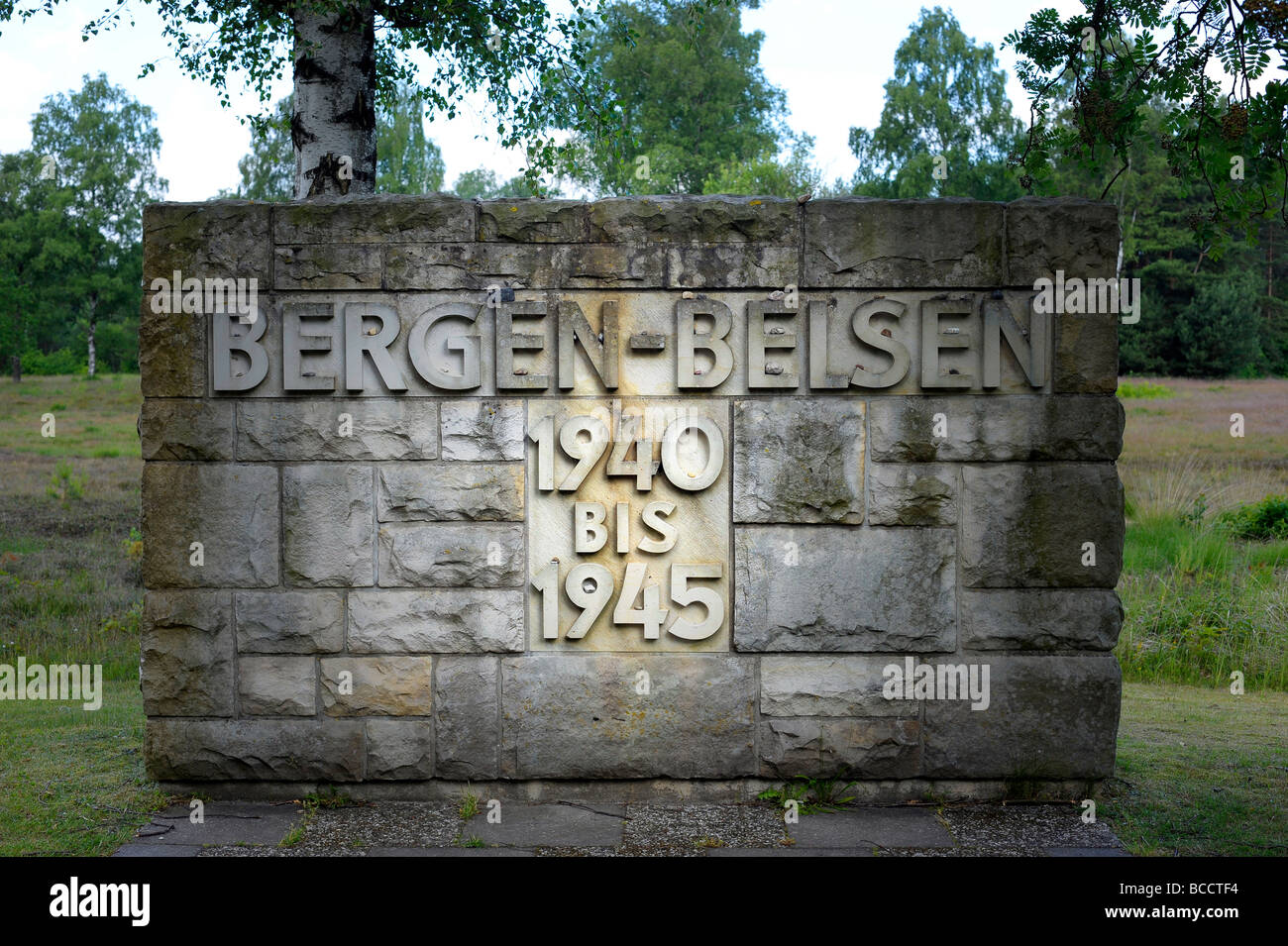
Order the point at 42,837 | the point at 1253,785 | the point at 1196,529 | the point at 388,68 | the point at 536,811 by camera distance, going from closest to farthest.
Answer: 1. the point at 42,837
2. the point at 536,811
3. the point at 1253,785
4. the point at 388,68
5. the point at 1196,529

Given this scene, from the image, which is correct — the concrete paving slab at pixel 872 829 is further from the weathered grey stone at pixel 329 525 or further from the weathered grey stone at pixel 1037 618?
the weathered grey stone at pixel 329 525

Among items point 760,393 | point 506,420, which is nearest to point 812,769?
point 760,393

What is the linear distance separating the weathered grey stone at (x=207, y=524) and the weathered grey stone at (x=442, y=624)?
45cm

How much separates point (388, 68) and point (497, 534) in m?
5.63

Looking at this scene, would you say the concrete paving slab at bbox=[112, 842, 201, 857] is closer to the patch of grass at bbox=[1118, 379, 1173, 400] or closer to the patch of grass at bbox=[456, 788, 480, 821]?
the patch of grass at bbox=[456, 788, 480, 821]

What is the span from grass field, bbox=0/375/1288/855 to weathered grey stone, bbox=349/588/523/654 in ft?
3.56

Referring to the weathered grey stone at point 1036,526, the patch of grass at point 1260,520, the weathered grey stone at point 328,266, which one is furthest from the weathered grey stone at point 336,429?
the patch of grass at point 1260,520

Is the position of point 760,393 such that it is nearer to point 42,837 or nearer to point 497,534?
point 497,534

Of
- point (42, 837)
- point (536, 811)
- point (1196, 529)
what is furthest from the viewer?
point (1196, 529)

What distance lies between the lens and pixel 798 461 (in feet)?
14.5

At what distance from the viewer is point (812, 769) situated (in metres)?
4.45

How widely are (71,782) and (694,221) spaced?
3474 millimetres

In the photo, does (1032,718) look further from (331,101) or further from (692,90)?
(692,90)

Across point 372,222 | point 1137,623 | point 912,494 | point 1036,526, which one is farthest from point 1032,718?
point 1137,623
